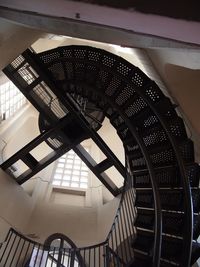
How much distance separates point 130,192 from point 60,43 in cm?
437

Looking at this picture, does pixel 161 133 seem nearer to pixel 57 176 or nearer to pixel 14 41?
pixel 14 41

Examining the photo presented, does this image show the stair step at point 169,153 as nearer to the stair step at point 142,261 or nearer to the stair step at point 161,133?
the stair step at point 161,133

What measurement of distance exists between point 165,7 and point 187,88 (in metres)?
2.83

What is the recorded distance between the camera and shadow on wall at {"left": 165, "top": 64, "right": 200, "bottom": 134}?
3410 mm

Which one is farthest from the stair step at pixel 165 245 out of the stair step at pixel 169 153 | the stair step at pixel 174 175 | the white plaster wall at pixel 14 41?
the white plaster wall at pixel 14 41

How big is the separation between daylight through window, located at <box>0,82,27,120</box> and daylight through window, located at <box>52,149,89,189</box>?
250 cm

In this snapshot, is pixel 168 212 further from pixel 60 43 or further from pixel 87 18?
pixel 60 43

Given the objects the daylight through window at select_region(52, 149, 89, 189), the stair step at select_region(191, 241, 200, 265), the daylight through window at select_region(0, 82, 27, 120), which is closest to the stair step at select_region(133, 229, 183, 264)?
the stair step at select_region(191, 241, 200, 265)

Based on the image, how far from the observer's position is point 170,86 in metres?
3.62

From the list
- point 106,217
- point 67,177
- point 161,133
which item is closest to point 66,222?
point 106,217

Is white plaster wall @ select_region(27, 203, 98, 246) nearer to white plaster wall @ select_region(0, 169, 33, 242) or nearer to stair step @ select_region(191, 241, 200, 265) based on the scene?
white plaster wall @ select_region(0, 169, 33, 242)

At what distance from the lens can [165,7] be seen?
83cm

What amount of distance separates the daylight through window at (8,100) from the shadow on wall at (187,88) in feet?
16.4

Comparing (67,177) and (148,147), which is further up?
(148,147)
